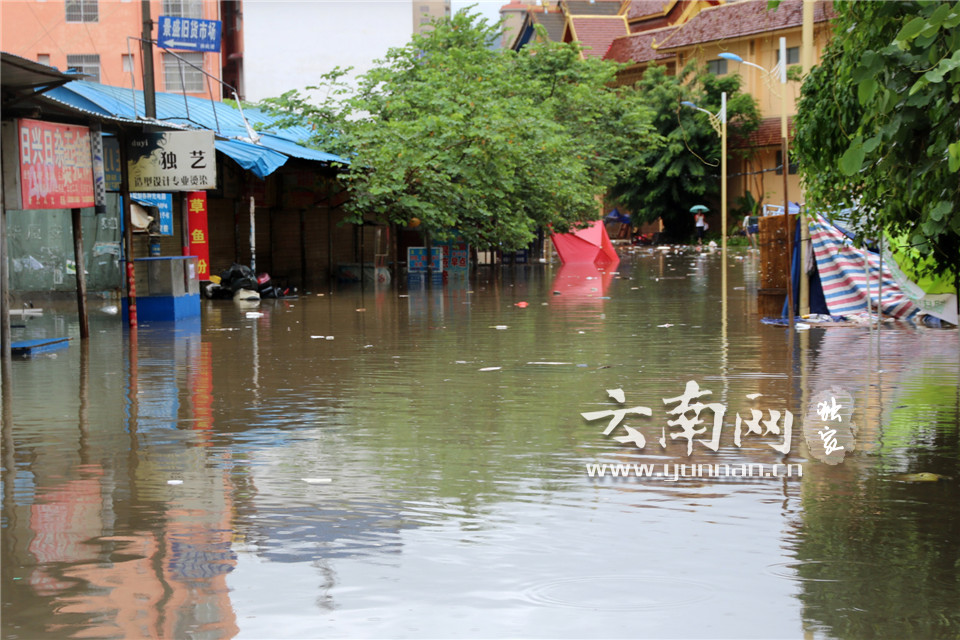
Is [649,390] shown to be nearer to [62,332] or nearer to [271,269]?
[62,332]

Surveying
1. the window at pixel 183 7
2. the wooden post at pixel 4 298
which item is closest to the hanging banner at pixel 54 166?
the wooden post at pixel 4 298

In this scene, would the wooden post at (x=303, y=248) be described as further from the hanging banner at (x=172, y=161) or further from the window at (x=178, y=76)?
the window at (x=178, y=76)

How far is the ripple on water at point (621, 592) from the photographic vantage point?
4633 millimetres

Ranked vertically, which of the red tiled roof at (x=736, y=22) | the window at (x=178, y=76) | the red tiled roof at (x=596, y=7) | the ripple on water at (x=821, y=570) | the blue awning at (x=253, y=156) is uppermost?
the red tiled roof at (x=596, y=7)

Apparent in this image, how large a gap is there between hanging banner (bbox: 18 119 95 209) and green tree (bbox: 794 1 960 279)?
9147mm

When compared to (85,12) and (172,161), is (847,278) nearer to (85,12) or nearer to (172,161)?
(172,161)

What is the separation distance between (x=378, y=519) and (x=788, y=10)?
163ft

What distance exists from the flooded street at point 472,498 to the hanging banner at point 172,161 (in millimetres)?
4273

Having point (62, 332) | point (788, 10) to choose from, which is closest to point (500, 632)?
point (62, 332)

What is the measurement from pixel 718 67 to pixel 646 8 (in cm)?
1183

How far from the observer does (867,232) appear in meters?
8.80

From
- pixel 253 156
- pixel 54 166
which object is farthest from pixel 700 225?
pixel 54 166

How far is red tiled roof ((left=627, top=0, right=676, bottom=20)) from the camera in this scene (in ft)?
208

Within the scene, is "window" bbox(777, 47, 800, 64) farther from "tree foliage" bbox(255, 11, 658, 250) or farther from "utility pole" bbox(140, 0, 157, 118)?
"utility pole" bbox(140, 0, 157, 118)
